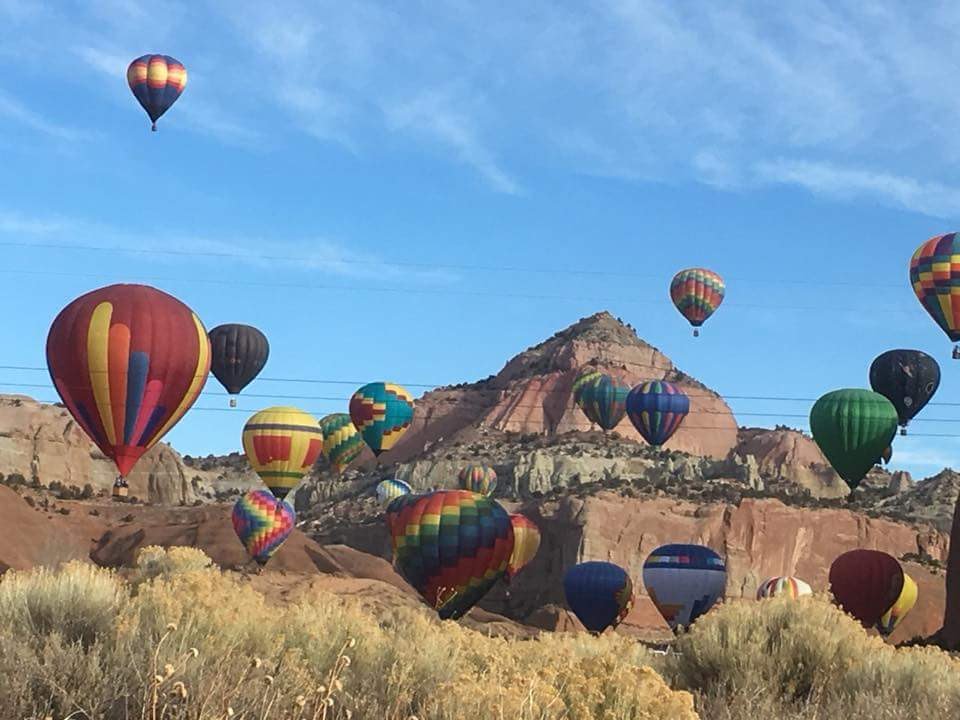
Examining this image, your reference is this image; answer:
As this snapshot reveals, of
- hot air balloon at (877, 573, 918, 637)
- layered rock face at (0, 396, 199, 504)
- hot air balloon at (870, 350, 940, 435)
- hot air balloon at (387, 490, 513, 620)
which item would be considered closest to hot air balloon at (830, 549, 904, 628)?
hot air balloon at (877, 573, 918, 637)

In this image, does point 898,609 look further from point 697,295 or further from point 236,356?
point 236,356

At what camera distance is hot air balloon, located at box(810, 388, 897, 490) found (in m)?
55.7

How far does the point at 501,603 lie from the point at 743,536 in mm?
17151

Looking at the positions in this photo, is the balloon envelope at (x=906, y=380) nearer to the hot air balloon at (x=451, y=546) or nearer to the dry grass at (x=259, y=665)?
the hot air balloon at (x=451, y=546)

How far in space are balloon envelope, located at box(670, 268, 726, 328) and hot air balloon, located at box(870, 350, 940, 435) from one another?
1453cm

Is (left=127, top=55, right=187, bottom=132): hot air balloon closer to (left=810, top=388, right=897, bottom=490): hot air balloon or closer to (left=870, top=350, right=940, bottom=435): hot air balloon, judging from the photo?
(left=810, top=388, right=897, bottom=490): hot air balloon

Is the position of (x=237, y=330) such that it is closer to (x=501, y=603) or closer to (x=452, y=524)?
(x=452, y=524)

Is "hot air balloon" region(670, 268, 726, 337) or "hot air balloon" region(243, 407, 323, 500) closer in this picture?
"hot air balloon" region(243, 407, 323, 500)

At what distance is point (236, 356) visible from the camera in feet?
202

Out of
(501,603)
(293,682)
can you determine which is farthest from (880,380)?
(293,682)

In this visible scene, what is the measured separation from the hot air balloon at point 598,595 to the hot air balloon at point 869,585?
1230 cm

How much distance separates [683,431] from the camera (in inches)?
6068

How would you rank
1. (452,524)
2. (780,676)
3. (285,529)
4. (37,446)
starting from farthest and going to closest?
(37,446) → (285,529) → (452,524) → (780,676)

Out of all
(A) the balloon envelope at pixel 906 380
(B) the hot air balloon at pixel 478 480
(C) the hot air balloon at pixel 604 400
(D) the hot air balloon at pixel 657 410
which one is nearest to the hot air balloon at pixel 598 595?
(D) the hot air balloon at pixel 657 410
